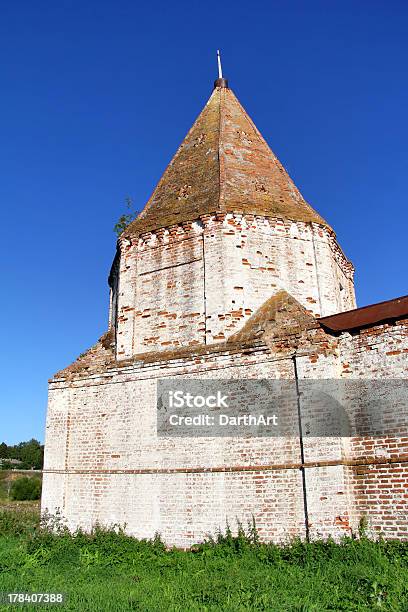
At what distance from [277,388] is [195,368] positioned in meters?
1.97

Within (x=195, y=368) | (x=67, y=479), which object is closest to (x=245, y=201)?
(x=195, y=368)

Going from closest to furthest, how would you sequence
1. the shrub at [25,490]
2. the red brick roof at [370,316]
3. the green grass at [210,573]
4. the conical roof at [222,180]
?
1. the green grass at [210,573]
2. the red brick roof at [370,316]
3. the conical roof at [222,180]
4. the shrub at [25,490]

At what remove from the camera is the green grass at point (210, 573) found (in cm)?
625

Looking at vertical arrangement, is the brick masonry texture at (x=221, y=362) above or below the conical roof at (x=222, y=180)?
below

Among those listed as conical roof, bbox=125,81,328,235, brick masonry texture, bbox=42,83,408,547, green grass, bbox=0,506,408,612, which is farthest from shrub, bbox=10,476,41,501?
conical roof, bbox=125,81,328,235

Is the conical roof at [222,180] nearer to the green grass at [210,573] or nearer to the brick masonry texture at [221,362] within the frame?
the brick masonry texture at [221,362]

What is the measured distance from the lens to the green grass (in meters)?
6.25

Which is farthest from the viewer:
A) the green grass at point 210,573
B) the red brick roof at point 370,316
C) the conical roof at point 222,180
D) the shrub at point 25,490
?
the shrub at point 25,490

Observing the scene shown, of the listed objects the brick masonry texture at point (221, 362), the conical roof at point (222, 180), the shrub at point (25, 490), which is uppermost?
the conical roof at point (222, 180)

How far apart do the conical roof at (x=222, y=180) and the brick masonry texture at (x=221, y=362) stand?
52mm

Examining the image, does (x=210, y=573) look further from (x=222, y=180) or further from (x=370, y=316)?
(x=222, y=180)

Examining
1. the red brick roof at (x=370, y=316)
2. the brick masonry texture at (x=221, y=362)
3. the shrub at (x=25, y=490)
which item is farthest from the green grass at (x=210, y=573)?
the shrub at (x=25, y=490)

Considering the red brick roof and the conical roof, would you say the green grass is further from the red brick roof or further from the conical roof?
the conical roof

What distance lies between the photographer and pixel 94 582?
7.80 metres
